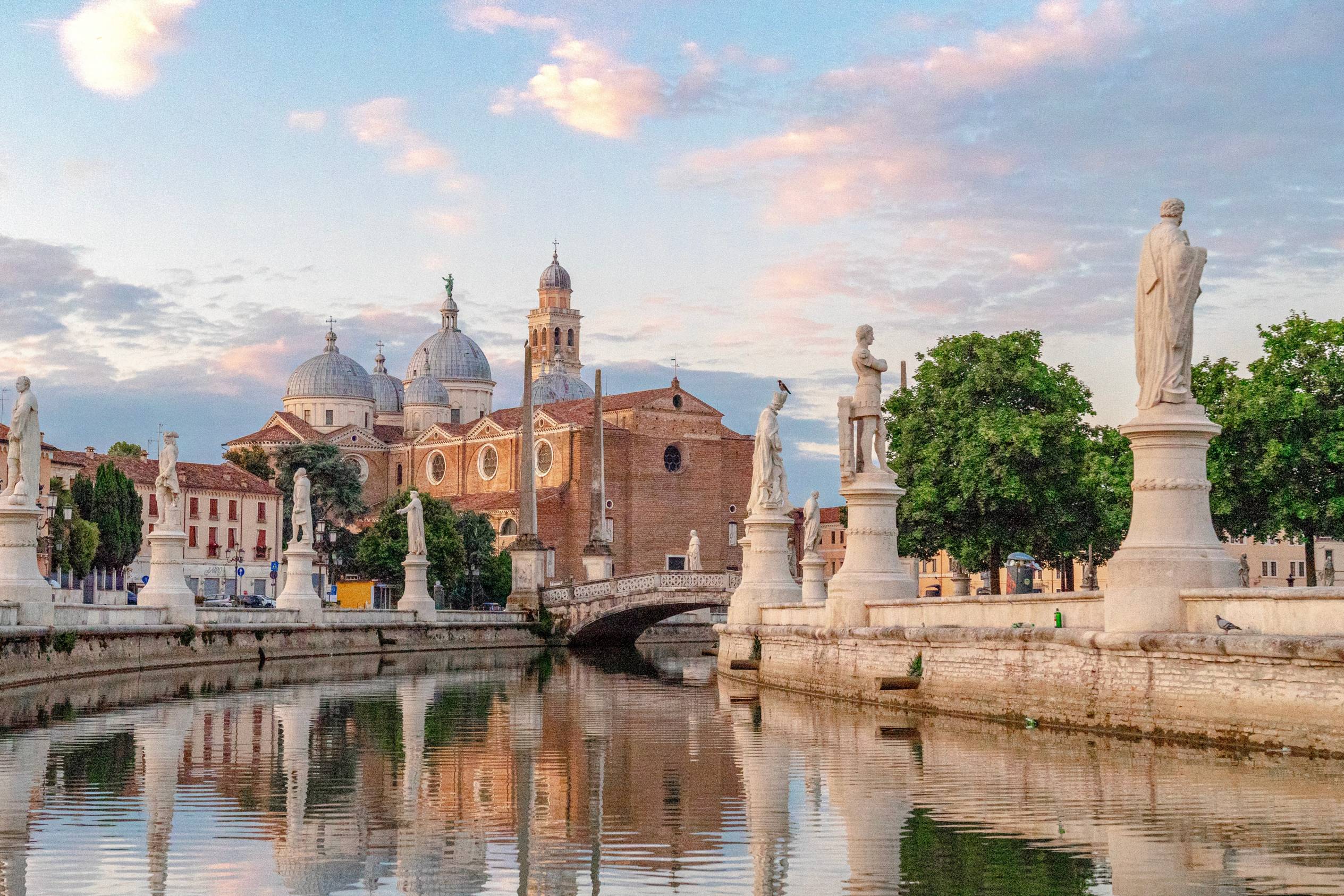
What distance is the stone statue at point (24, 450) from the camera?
80.8 ft

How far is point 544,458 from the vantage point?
109062mm

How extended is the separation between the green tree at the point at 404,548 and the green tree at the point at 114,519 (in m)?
12.4

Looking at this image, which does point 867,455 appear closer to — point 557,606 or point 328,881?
point 328,881

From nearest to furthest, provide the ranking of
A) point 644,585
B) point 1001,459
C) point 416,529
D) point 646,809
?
point 646,809, point 1001,459, point 416,529, point 644,585

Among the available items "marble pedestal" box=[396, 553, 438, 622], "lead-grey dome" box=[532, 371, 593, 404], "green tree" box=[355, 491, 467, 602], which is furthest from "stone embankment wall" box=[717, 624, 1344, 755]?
"lead-grey dome" box=[532, 371, 593, 404]

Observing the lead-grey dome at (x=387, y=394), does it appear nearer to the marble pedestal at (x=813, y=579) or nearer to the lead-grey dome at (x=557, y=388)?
the lead-grey dome at (x=557, y=388)

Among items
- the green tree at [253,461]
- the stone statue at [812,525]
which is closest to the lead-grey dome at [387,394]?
the green tree at [253,461]

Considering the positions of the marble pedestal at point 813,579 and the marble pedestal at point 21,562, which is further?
the marble pedestal at point 813,579

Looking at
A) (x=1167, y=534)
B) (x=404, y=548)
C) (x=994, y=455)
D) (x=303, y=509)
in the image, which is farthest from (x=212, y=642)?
(x=404, y=548)

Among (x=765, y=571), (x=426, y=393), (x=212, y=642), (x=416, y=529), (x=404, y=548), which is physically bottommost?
(x=212, y=642)

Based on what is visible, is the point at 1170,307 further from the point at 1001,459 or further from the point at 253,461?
the point at 253,461

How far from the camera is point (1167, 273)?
1530 cm

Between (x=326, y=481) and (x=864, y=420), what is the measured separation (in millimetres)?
83251

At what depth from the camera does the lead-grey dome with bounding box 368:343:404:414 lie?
142m
